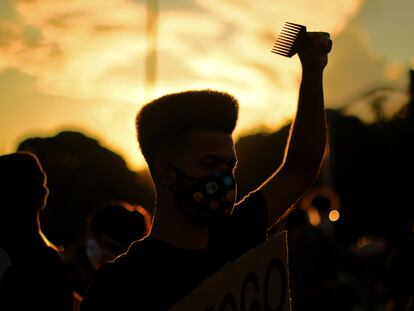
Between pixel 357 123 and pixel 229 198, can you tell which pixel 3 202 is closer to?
pixel 229 198

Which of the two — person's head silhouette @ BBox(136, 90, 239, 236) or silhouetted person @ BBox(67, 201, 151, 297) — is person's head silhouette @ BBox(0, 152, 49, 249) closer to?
person's head silhouette @ BBox(136, 90, 239, 236)

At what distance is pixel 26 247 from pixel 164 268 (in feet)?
4.08

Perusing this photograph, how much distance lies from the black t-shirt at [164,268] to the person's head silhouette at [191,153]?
109 mm

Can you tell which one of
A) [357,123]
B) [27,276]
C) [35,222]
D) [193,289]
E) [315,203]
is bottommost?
[193,289]

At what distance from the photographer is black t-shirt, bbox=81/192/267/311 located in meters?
3.12

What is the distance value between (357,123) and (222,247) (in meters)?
58.9

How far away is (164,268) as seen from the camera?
3.28 m

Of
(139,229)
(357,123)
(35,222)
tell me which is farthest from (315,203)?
(357,123)

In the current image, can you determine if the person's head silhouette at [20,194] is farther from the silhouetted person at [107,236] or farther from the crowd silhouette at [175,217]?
the silhouetted person at [107,236]

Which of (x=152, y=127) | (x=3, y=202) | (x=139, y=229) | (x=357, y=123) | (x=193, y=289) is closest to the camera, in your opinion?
(x=193, y=289)

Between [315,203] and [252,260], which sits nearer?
[252,260]

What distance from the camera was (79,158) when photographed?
68.2 metres

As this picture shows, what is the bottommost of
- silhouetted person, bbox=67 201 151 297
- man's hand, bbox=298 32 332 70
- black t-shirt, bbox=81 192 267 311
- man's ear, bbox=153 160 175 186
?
black t-shirt, bbox=81 192 267 311

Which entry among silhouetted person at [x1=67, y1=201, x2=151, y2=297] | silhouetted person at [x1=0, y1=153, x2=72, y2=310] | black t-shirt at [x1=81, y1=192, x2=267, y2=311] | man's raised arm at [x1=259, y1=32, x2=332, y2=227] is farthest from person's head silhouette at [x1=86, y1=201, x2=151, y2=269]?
black t-shirt at [x1=81, y1=192, x2=267, y2=311]
